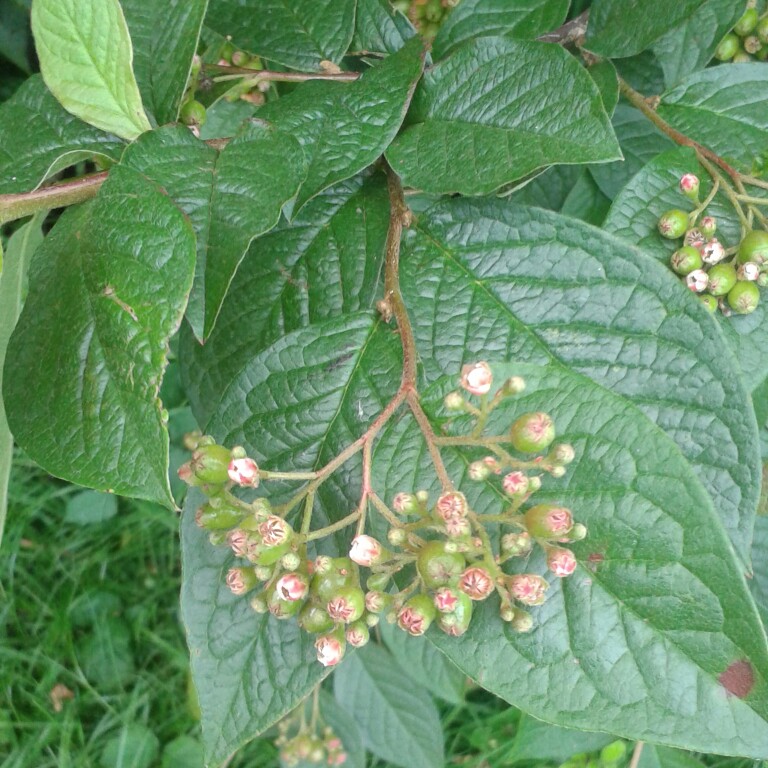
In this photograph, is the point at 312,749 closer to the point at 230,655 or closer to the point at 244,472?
the point at 230,655

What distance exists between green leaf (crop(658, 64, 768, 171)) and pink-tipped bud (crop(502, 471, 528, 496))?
0.72 metres

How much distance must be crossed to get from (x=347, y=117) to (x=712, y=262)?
584 millimetres

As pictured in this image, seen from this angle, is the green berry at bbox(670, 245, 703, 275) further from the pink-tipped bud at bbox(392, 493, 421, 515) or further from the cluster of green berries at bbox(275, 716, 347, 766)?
the cluster of green berries at bbox(275, 716, 347, 766)

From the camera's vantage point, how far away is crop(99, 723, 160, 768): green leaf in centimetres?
269

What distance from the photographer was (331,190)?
1262 mm

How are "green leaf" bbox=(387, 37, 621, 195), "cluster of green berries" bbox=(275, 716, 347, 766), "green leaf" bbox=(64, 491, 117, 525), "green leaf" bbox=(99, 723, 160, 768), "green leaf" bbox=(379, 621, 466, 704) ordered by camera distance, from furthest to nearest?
1. "green leaf" bbox=(64, 491, 117, 525)
2. "green leaf" bbox=(99, 723, 160, 768)
3. "cluster of green berries" bbox=(275, 716, 347, 766)
4. "green leaf" bbox=(379, 621, 466, 704)
5. "green leaf" bbox=(387, 37, 621, 195)

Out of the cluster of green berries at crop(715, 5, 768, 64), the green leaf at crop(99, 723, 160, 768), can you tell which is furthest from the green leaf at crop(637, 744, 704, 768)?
the green leaf at crop(99, 723, 160, 768)

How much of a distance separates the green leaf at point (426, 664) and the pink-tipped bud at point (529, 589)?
1296 millimetres

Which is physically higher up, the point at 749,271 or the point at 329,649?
the point at 749,271

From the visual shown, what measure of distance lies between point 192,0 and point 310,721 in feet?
6.71

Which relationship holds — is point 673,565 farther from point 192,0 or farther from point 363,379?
point 192,0

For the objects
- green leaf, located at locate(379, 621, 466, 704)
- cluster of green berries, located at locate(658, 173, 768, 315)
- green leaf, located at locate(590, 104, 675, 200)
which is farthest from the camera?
green leaf, located at locate(379, 621, 466, 704)

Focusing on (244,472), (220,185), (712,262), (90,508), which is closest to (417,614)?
(244,472)

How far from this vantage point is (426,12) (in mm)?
1534
